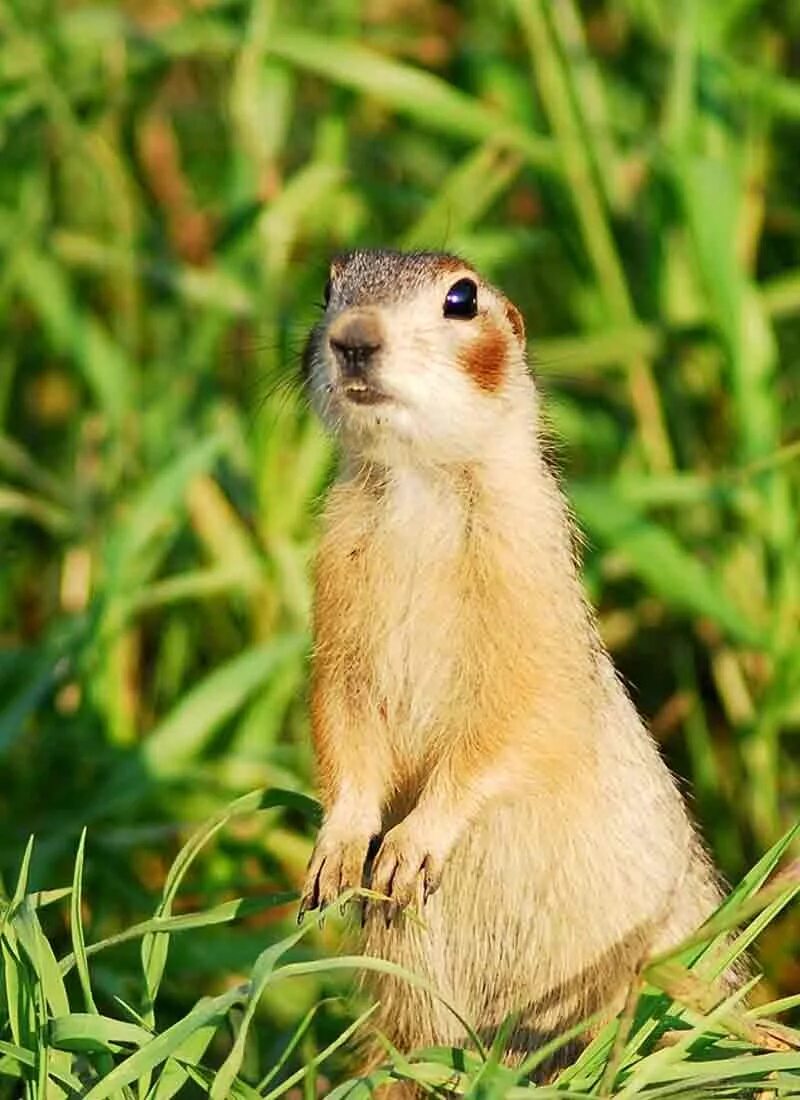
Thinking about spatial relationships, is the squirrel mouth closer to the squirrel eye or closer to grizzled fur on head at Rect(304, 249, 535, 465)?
grizzled fur on head at Rect(304, 249, 535, 465)

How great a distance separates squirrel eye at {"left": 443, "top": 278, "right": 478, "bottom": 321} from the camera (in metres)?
3.65

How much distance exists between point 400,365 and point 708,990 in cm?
114

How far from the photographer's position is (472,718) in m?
3.68

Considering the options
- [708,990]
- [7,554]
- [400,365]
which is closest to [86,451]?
[7,554]

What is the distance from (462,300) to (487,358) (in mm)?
112

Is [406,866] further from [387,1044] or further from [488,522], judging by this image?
[488,522]

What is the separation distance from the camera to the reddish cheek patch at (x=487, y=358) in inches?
143

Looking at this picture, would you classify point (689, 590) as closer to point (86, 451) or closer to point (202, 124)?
point (86, 451)

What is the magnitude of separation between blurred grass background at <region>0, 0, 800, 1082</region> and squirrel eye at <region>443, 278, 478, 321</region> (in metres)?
1.30

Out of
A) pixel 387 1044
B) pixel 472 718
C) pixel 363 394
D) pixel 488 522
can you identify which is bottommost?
pixel 387 1044

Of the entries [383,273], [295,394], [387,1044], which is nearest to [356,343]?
[383,273]

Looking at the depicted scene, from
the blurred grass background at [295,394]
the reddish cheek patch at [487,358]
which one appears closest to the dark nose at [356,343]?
the reddish cheek patch at [487,358]

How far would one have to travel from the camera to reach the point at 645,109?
613 centimetres

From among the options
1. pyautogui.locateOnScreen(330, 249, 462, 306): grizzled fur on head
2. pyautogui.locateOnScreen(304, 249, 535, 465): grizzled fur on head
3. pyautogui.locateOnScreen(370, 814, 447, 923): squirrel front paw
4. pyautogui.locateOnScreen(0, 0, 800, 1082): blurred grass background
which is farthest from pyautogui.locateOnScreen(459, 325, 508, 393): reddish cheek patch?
pyautogui.locateOnScreen(0, 0, 800, 1082): blurred grass background
